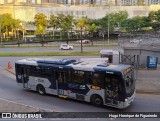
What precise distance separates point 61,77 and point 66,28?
60.5m

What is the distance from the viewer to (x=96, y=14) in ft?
340

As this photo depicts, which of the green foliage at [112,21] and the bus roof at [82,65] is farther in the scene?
the green foliage at [112,21]

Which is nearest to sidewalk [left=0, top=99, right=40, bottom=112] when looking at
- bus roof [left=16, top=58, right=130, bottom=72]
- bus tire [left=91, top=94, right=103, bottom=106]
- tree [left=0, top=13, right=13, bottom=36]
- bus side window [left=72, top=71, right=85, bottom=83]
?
bus side window [left=72, top=71, right=85, bottom=83]

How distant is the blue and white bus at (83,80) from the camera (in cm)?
1578

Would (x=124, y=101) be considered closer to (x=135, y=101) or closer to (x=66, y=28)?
(x=135, y=101)

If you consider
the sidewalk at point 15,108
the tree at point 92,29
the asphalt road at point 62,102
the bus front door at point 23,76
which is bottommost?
the asphalt road at point 62,102

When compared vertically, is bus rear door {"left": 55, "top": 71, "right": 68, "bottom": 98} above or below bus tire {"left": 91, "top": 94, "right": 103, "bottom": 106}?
above

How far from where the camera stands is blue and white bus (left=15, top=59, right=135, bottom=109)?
15781 millimetres

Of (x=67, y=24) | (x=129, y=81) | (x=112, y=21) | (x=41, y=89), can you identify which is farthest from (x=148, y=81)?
(x=112, y=21)

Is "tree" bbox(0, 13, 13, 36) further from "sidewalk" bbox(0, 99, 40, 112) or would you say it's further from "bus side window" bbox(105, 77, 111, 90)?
"bus side window" bbox(105, 77, 111, 90)

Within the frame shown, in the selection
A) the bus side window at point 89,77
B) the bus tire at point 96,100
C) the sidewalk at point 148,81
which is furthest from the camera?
the sidewalk at point 148,81

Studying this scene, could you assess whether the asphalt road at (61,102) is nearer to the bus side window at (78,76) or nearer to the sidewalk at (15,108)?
the sidewalk at (15,108)

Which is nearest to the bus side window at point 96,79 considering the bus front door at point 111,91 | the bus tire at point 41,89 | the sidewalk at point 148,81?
the bus front door at point 111,91

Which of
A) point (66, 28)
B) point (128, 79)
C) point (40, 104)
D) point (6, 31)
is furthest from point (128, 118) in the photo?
point (6, 31)
